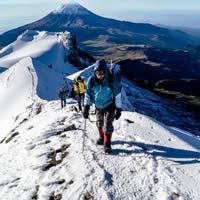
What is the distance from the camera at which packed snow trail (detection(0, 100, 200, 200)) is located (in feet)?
30.3

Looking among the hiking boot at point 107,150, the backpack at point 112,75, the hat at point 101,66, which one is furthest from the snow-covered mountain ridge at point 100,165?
the hat at point 101,66

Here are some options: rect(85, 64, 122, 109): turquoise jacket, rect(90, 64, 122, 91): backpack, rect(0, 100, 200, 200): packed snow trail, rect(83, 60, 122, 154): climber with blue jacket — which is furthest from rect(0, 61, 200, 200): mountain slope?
rect(90, 64, 122, 91): backpack

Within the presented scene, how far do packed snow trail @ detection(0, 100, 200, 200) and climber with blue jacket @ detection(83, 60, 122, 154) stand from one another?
3.43ft

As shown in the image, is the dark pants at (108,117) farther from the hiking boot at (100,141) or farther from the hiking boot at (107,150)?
the hiking boot at (100,141)

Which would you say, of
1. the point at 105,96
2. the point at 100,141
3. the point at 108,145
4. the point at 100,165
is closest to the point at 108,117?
the point at 105,96

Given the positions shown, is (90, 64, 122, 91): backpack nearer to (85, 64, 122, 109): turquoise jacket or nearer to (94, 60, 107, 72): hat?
(85, 64, 122, 109): turquoise jacket

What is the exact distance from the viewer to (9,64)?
3846 inches

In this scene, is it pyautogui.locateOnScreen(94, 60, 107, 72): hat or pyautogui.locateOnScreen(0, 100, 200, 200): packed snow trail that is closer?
pyautogui.locateOnScreen(0, 100, 200, 200): packed snow trail

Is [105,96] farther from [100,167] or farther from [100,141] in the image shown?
[100,167]

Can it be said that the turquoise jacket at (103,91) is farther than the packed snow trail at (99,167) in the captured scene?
Yes

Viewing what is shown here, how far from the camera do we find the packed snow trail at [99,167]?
30.3 feet

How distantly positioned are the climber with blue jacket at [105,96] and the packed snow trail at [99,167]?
105cm

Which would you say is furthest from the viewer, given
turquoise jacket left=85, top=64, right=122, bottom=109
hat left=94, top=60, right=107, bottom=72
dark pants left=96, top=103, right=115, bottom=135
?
dark pants left=96, top=103, right=115, bottom=135

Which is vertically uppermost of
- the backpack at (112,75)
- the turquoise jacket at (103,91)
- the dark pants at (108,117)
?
the backpack at (112,75)
